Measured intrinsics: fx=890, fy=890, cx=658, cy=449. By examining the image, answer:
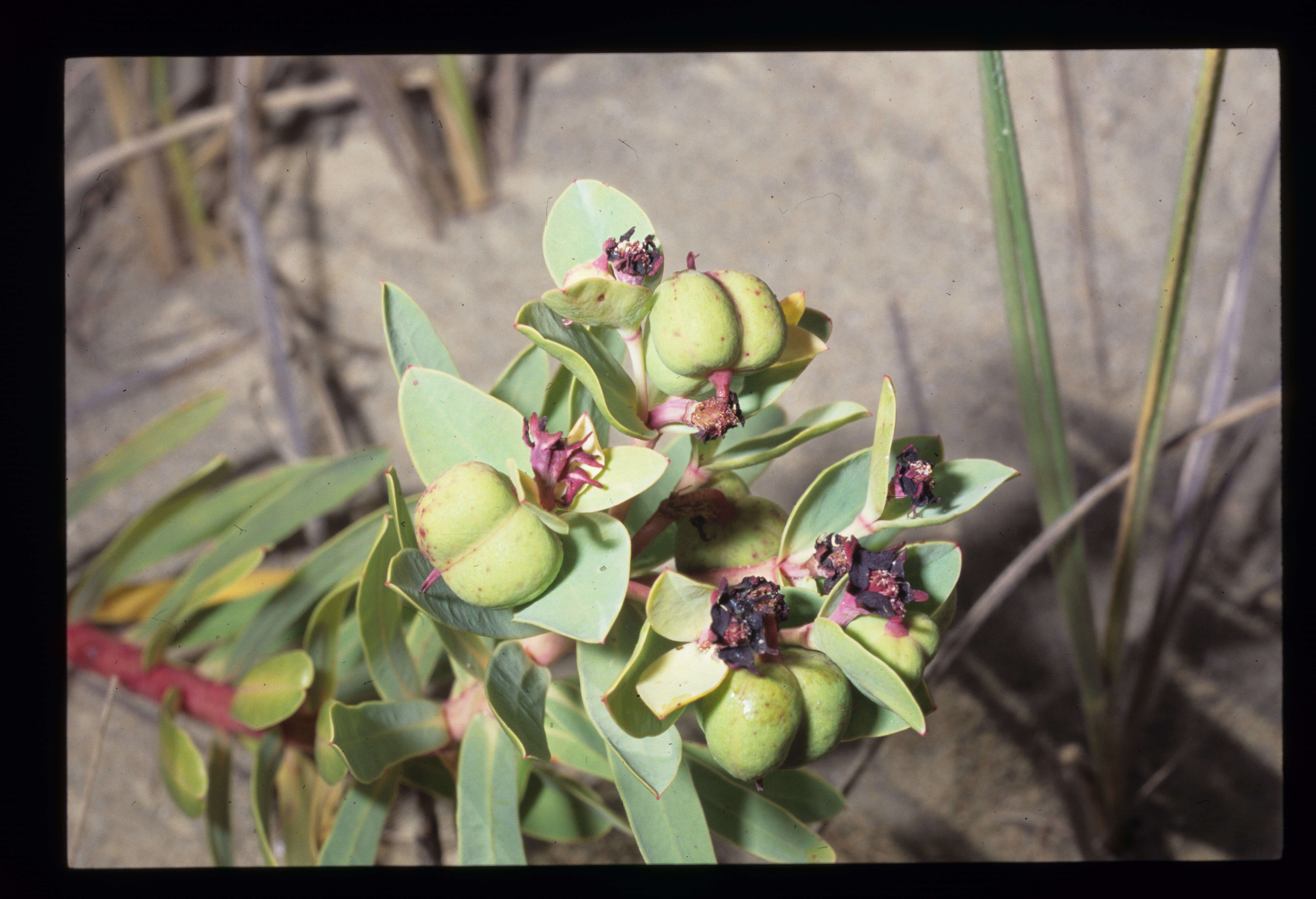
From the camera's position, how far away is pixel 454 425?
69 centimetres

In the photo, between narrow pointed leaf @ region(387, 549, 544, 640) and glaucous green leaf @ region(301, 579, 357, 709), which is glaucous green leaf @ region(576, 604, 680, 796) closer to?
narrow pointed leaf @ region(387, 549, 544, 640)

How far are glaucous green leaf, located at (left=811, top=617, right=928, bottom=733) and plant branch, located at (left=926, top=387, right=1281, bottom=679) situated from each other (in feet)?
2.00

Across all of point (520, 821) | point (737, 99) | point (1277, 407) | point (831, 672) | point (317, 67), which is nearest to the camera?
point (831, 672)

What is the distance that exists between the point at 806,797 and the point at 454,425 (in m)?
0.56

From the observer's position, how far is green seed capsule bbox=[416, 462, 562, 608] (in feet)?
1.87

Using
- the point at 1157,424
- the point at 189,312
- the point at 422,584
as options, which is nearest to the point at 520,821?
the point at 422,584

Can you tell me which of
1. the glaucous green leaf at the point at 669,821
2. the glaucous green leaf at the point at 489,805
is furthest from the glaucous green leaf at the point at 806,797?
the glaucous green leaf at the point at 489,805

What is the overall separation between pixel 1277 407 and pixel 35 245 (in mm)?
1725

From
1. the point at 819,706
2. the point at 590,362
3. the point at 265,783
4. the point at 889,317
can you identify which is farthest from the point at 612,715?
the point at 889,317

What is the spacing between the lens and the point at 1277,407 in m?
1.29

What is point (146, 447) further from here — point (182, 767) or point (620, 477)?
point (620, 477)

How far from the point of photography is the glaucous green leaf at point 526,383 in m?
0.85

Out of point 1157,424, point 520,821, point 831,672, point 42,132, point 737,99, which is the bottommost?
point 520,821

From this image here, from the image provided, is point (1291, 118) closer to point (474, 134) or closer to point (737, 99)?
point (737, 99)
